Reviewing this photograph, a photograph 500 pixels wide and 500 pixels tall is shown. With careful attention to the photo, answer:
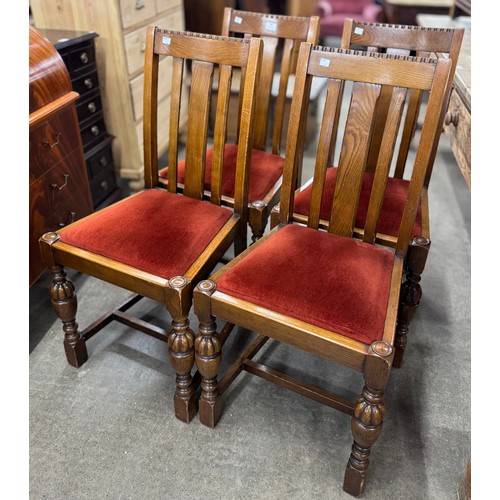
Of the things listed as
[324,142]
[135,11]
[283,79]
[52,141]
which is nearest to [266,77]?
[283,79]

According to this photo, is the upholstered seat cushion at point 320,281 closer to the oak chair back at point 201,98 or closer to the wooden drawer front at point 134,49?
the oak chair back at point 201,98

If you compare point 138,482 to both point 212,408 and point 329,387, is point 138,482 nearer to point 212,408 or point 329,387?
point 212,408

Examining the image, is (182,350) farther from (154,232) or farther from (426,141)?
(426,141)

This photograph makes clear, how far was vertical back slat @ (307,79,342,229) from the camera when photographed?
4.47 ft

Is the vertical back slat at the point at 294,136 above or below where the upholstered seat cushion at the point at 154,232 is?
above

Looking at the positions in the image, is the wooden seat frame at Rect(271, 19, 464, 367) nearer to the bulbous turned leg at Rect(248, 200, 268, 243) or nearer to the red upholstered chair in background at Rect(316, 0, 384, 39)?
the bulbous turned leg at Rect(248, 200, 268, 243)

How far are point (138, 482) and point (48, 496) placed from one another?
0.86 feet

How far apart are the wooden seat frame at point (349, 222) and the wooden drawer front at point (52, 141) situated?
0.89m

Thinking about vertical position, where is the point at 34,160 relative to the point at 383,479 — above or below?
above

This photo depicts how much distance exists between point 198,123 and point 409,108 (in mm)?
827

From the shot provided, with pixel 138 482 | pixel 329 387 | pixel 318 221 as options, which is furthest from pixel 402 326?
pixel 138 482

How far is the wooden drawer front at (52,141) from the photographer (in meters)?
1.67

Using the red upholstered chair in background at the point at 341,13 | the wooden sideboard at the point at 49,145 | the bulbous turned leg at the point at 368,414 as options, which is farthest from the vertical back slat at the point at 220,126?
the red upholstered chair in background at the point at 341,13

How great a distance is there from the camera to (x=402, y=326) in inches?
65.5
